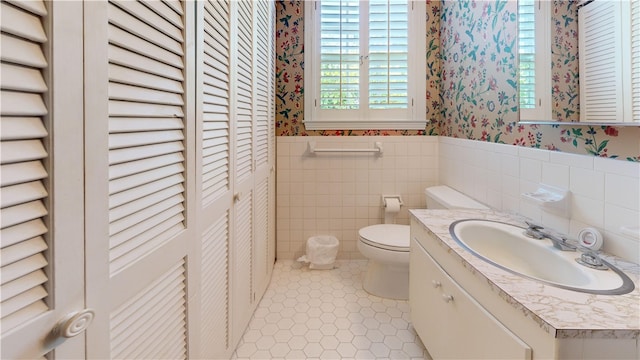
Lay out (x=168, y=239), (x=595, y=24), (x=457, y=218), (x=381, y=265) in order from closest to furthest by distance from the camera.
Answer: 1. (x=168, y=239)
2. (x=595, y=24)
3. (x=457, y=218)
4. (x=381, y=265)

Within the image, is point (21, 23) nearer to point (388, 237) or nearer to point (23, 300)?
point (23, 300)

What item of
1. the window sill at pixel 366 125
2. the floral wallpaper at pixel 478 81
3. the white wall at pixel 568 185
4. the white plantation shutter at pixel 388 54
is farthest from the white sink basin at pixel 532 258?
the white plantation shutter at pixel 388 54

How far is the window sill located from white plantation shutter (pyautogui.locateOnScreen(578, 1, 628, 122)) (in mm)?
1537

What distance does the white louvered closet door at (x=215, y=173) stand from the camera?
1187 mm

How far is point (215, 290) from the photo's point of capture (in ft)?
4.45

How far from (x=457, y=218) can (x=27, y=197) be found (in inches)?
63.1

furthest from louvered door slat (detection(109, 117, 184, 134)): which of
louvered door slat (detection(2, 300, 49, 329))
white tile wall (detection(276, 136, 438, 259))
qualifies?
white tile wall (detection(276, 136, 438, 259))

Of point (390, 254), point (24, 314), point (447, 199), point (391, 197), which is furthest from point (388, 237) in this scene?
point (24, 314)

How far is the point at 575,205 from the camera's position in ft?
4.64

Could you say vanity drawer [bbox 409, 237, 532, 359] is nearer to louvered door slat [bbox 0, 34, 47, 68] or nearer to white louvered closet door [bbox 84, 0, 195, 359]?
white louvered closet door [bbox 84, 0, 195, 359]

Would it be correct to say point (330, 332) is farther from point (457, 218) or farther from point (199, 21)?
point (199, 21)

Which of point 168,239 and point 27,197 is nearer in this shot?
point 27,197

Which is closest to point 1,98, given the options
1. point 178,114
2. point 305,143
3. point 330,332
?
point 178,114

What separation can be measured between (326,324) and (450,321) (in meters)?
0.87
